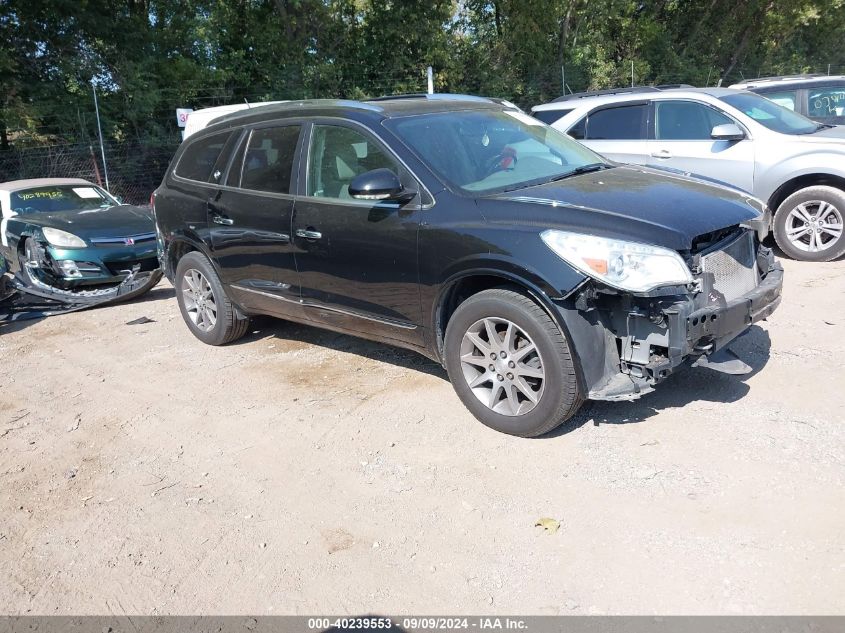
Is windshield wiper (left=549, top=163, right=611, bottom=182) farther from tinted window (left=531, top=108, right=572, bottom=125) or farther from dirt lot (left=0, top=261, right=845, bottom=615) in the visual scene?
tinted window (left=531, top=108, right=572, bottom=125)

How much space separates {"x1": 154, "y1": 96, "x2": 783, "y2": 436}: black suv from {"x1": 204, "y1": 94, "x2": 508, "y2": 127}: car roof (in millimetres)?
21

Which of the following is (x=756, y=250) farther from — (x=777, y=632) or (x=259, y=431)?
(x=259, y=431)

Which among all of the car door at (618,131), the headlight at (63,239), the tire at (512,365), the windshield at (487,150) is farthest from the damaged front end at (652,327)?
the headlight at (63,239)

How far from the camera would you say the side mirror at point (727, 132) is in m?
7.69

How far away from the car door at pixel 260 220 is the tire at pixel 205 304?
0.22 m

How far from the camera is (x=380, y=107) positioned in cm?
503

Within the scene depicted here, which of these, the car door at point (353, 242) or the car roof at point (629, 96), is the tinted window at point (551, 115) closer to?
the car roof at point (629, 96)

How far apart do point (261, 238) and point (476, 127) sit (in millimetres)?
1730

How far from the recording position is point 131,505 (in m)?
3.92

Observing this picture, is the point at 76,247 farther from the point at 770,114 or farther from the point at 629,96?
the point at 770,114

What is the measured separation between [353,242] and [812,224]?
5.26 meters

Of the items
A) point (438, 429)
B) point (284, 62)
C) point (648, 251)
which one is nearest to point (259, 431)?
point (438, 429)

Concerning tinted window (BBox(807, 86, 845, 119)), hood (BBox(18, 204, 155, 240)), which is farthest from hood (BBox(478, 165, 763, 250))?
tinted window (BBox(807, 86, 845, 119))

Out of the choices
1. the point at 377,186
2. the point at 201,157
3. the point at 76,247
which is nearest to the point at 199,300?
the point at 201,157
